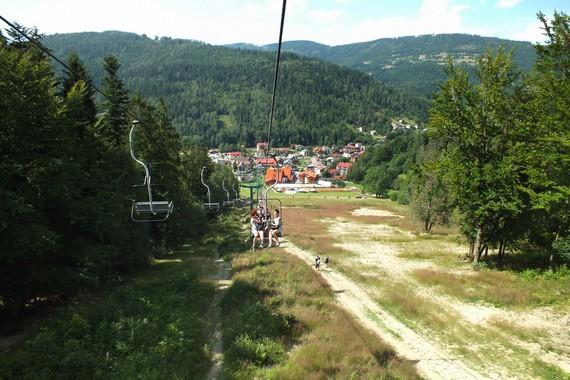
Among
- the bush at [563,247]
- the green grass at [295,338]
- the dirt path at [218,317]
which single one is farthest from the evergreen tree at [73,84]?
the bush at [563,247]

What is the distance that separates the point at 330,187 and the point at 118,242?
15980cm

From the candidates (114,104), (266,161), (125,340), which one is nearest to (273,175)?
(114,104)

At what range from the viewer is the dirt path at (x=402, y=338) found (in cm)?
1513

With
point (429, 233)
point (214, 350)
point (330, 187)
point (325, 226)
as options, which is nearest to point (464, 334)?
point (214, 350)

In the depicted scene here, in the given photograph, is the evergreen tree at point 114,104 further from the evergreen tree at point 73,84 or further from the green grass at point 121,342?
the green grass at point 121,342

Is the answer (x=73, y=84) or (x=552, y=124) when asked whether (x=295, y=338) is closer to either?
(x=552, y=124)

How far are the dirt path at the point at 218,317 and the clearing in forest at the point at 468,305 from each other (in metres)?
7.80

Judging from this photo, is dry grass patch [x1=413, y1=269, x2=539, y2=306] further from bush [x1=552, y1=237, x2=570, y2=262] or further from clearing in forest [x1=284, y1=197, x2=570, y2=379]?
bush [x1=552, y1=237, x2=570, y2=262]

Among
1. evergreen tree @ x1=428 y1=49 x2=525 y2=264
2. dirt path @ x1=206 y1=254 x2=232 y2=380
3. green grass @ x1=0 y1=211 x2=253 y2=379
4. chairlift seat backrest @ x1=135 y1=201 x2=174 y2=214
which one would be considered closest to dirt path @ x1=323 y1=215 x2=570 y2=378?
evergreen tree @ x1=428 y1=49 x2=525 y2=264

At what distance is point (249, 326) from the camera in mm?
17031

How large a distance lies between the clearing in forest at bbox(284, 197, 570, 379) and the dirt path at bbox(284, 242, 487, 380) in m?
0.14

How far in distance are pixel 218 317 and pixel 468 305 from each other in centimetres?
1525

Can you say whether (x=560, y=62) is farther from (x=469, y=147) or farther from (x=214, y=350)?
(x=214, y=350)

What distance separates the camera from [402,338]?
18.1m
